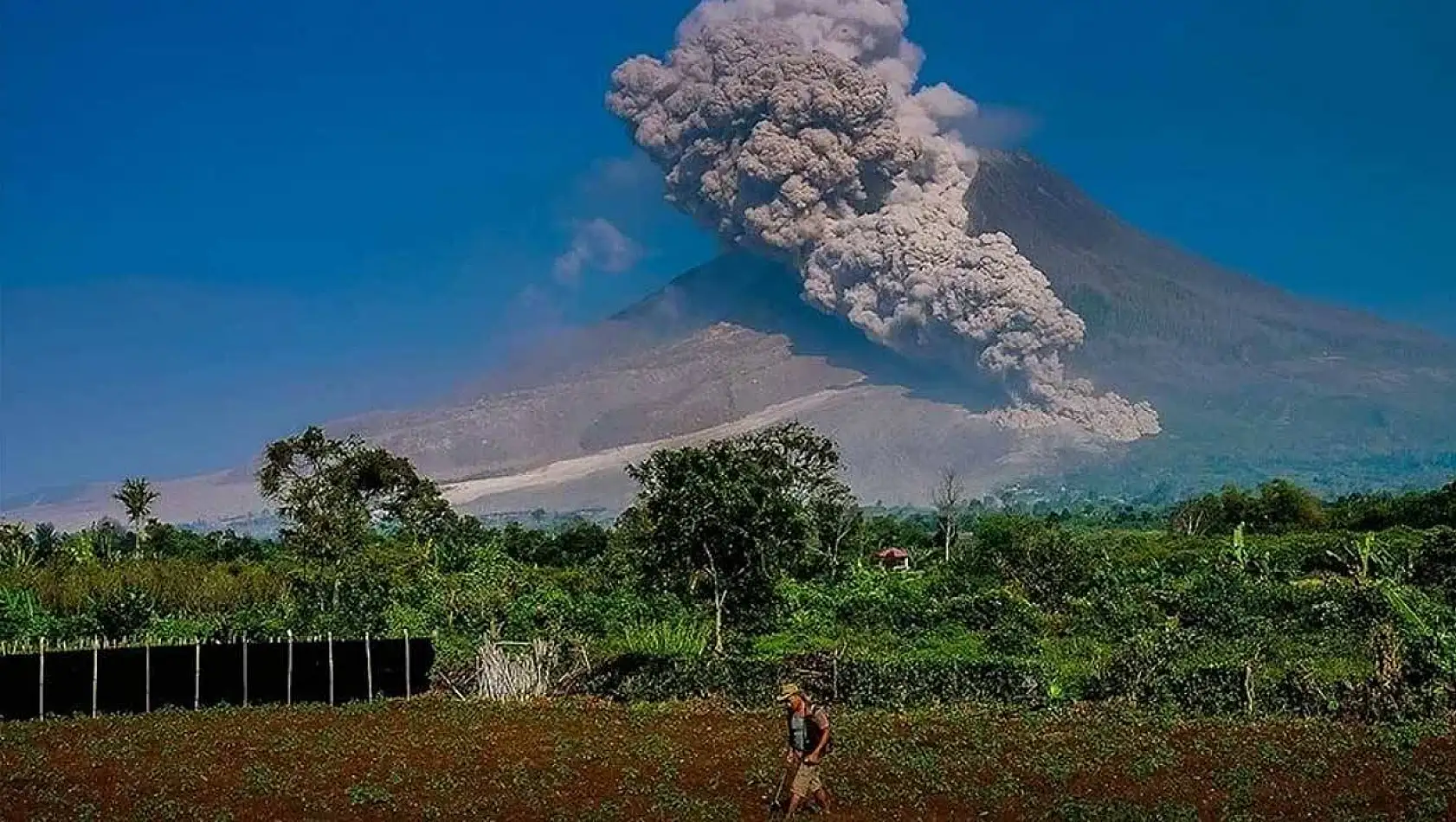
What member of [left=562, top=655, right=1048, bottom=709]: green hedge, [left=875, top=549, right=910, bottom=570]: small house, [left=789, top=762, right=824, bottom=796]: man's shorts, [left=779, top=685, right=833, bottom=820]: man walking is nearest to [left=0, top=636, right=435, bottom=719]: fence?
[left=562, top=655, right=1048, bottom=709]: green hedge

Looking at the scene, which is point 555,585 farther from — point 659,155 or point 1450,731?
point 659,155

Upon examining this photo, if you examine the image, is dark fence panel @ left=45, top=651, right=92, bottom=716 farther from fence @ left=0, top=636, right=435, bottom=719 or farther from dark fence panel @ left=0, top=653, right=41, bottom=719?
dark fence panel @ left=0, top=653, right=41, bottom=719

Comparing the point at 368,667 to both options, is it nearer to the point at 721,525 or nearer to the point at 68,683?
the point at 68,683

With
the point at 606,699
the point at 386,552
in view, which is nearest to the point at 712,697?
the point at 606,699

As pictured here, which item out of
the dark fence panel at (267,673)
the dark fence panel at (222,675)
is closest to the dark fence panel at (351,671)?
the dark fence panel at (267,673)

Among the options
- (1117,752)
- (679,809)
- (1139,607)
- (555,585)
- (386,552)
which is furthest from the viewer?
(386,552)

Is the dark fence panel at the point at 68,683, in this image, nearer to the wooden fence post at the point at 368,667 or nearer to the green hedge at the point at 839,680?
the wooden fence post at the point at 368,667

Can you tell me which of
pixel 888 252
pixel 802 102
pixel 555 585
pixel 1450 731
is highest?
pixel 802 102

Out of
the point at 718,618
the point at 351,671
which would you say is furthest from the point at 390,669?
the point at 718,618
